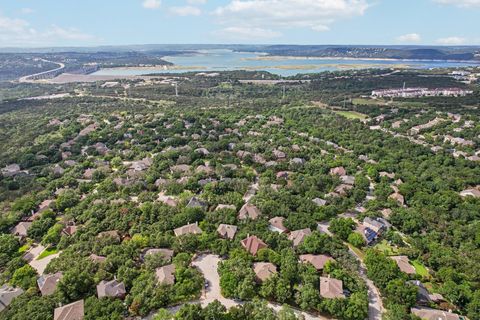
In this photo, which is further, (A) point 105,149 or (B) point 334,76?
(B) point 334,76

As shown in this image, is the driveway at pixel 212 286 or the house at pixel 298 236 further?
the house at pixel 298 236

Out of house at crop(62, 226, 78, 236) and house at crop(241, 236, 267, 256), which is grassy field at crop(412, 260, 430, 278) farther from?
house at crop(62, 226, 78, 236)

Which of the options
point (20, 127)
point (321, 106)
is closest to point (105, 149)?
point (20, 127)

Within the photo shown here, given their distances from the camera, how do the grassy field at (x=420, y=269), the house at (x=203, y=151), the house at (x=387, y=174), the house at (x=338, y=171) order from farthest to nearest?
the house at (x=203, y=151) → the house at (x=338, y=171) → the house at (x=387, y=174) → the grassy field at (x=420, y=269)

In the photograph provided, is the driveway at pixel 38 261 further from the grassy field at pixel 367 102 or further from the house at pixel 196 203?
the grassy field at pixel 367 102

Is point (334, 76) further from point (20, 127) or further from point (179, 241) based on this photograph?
point (179, 241)

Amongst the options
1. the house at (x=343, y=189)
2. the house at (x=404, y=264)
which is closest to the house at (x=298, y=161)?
the house at (x=343, y=189)

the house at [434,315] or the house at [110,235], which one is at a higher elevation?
the house at [110,235]
